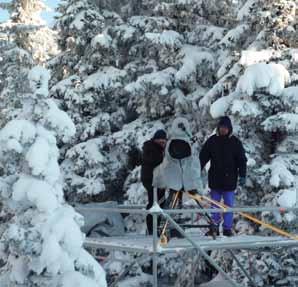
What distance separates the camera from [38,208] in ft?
22.1

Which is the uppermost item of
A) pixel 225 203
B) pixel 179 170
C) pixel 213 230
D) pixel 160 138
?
pixel 160 138

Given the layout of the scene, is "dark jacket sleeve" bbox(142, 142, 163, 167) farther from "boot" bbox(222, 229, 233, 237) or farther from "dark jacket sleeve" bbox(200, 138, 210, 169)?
"boot" bbox(222, 229, 233, 237)

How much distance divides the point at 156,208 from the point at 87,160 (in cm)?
772

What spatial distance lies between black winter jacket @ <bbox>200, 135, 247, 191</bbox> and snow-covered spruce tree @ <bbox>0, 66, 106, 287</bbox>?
12.3 ft

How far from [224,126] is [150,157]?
53.1 inches

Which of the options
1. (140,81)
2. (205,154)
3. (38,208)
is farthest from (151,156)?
(140,81)

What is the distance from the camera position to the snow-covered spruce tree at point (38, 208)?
666 cm

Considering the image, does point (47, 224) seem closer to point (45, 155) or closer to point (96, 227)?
point (45, 155)

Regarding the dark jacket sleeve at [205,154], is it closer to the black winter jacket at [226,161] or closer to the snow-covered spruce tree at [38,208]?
the black winter jacket at [226,161]

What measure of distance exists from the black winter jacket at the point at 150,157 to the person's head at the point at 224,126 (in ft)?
3.35

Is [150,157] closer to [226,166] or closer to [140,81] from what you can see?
[226,166]

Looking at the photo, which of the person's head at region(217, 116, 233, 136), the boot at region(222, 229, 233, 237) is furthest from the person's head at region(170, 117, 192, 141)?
the boot at region(222, 229, 233, 237)

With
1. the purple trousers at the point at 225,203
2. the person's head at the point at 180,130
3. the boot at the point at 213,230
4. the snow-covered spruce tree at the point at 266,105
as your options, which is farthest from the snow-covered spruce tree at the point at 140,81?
the person's head at the point at 180,130

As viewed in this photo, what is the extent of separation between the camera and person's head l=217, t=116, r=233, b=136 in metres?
9.95
